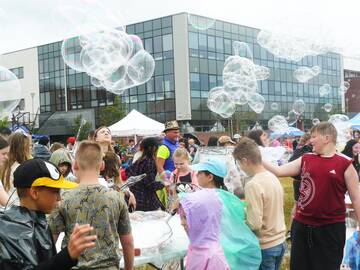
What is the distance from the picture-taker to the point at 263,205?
3494mm

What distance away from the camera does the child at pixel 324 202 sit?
146 inches

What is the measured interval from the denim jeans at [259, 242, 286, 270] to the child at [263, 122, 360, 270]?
335 millimetres

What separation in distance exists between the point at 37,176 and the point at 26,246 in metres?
0.39

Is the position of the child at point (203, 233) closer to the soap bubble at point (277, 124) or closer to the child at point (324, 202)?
the child at point (324, 202)

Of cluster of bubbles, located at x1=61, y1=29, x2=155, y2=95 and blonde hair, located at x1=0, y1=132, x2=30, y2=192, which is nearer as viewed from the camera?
blonde hair, located at x1=0, y1=132, x2=30, y2=192

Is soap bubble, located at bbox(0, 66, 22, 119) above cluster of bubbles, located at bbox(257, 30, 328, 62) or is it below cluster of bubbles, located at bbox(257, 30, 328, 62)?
below

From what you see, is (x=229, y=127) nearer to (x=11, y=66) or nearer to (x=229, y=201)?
(x=11, y=66)

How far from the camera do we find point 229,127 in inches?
1547

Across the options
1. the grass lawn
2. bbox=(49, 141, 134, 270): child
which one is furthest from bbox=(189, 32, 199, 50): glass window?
bbox=(49, 141, 134, 270): child

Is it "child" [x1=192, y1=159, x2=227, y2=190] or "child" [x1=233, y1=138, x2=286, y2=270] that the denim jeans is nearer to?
"child" [x1=233, y1=138, x2=286, y2=270]

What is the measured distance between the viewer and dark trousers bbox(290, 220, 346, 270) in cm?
375

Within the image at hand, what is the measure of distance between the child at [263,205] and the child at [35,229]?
5.74ft

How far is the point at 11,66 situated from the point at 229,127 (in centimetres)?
2584

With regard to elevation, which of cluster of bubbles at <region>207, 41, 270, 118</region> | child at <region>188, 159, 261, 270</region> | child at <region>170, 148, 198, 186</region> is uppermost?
cluster of bubbles at <region>207, 41, 270, 118</region>
